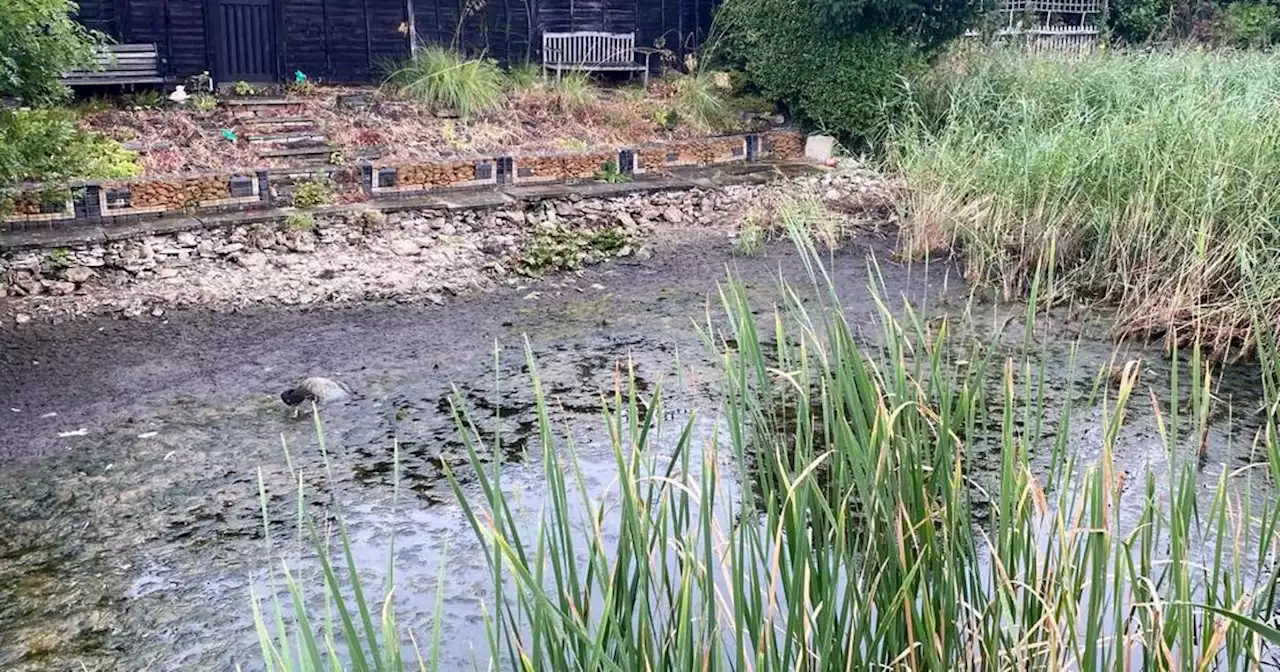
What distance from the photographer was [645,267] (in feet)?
26.1

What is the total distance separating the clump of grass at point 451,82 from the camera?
1066cm

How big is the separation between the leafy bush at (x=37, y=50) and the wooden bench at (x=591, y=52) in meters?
6.71

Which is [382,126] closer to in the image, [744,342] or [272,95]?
[272,95]

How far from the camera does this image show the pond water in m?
3.72

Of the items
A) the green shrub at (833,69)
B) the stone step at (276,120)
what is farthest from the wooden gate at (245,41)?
the green shrub at (833,69)

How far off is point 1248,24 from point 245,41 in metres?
12.7

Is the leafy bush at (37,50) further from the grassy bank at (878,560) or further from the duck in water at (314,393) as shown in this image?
the grassy bank at (878,560)

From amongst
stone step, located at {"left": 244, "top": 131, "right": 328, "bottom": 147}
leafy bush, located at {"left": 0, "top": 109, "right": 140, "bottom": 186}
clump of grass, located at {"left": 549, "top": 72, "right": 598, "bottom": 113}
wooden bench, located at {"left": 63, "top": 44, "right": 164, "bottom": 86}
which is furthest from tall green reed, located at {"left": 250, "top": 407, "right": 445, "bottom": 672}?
wooden bench, located at {"left": 63, "top": 44, "right": 164, "bottom": 86}

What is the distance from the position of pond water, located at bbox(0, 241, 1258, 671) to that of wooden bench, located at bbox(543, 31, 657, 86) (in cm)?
550

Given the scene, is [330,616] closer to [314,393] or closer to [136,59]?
[314,393]

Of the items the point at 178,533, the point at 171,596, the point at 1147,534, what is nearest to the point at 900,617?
the point at 1147,534

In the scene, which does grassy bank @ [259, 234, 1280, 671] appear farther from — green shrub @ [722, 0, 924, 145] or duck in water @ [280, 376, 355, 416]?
green shrub @ [722, 0, 924, 145]

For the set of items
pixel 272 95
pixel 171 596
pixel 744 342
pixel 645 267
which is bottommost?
pixel 171 596

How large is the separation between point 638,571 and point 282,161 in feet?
25.8
